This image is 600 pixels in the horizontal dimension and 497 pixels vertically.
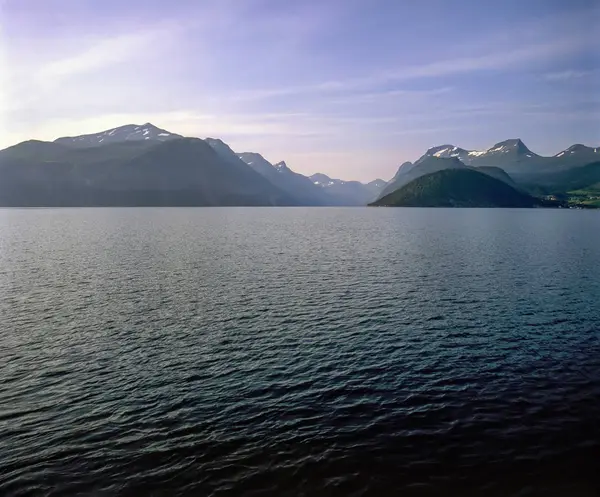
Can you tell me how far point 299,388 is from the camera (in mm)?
32094

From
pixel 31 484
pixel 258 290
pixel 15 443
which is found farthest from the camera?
pixel 258 290

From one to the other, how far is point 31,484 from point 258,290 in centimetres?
4452

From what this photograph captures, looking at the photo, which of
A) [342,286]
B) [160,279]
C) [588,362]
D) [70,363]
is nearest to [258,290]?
[342,286]

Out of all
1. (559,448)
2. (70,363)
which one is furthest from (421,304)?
(70,363)

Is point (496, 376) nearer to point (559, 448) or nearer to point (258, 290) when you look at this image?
point (559, 448)

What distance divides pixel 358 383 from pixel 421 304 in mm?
27132

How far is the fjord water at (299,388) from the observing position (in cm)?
2262

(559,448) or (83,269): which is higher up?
(83,269)

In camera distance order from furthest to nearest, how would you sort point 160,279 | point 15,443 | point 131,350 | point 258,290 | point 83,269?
1. point 83,269
2. point 160,279
3. point 258,290
4. point 131,350
5. point 15,443

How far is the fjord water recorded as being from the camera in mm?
22625

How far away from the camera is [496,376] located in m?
34.3

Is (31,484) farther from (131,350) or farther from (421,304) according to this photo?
(421,304)

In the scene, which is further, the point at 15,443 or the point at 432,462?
the point at 15,443

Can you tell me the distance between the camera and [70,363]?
3634 cm
